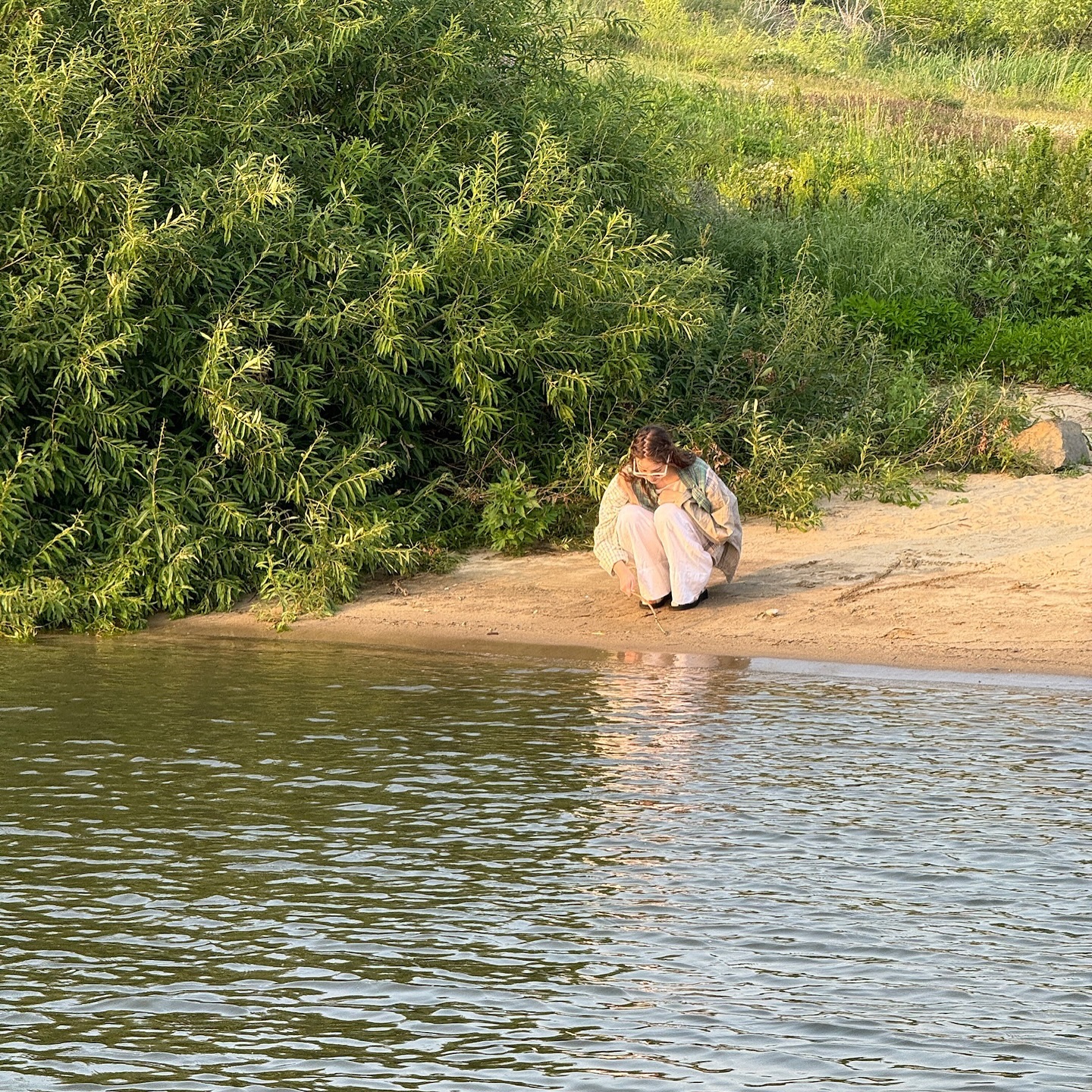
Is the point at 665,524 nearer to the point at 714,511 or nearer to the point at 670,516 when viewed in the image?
the point at 670,516

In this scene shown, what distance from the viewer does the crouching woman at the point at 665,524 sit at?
9.88m

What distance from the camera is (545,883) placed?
6.00 metres

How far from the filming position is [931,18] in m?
36.5

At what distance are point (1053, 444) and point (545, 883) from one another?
24.8 feet

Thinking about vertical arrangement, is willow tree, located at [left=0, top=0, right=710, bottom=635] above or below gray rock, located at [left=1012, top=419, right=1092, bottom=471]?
above

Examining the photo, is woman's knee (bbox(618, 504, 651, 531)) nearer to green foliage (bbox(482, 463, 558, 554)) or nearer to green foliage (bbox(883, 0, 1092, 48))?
green foliage (bbox(482, 463, 558, 554))

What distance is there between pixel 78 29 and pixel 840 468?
5.81 metres

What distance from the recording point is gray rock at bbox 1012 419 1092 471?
12398 mm

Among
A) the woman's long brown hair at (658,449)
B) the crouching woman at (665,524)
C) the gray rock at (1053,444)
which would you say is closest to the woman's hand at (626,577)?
the crouching woman at (665,524)

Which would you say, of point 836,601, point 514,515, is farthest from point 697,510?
point 514,515

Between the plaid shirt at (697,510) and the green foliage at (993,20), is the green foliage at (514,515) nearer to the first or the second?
the plaid shirt at (697,510)

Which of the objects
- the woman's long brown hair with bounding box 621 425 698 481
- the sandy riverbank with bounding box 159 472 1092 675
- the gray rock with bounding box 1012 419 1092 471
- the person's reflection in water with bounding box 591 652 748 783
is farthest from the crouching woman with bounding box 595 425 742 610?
the gray rock with bounding box 1012 419 1092 471

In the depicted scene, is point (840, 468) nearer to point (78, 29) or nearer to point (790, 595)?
point (790, 595)

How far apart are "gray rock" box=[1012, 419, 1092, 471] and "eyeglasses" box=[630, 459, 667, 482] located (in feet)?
11.9
